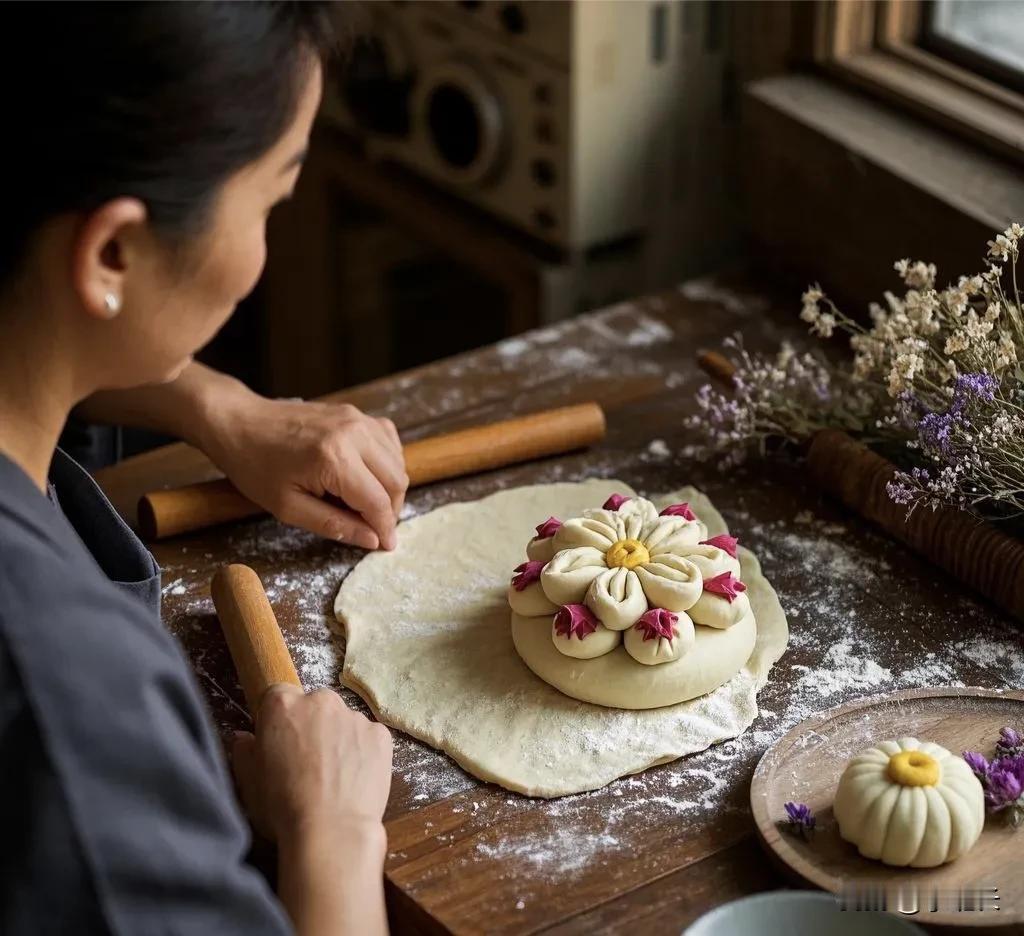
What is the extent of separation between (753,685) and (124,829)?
65cm

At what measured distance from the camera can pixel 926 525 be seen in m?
1.49

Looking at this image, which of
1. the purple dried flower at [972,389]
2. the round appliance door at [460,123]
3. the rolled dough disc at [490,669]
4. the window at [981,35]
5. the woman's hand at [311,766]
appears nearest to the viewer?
the woman's hand at [311,766]

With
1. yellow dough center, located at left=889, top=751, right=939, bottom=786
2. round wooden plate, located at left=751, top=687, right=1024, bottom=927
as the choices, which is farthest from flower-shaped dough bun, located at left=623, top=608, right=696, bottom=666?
yellow dough center, located at left=889, top=751, right=939, bottom=786

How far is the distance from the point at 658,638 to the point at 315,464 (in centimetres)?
46

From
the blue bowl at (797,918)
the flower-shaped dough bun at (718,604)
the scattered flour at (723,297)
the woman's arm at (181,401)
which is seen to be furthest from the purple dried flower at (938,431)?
the woman's arm at (181,401)

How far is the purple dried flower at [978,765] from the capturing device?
46.6 inches

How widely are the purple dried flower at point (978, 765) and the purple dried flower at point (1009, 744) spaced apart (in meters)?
0.03

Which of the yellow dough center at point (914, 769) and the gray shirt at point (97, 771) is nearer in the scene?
the gray shirt at point (97, 771)

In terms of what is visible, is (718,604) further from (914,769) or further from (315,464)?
(315,464)

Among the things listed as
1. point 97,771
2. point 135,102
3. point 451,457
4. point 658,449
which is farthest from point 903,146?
point 97,771

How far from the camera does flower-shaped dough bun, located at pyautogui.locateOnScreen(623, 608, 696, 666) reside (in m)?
1.28

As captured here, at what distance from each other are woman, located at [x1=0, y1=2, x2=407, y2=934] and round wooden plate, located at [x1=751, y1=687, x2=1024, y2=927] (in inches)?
14.3

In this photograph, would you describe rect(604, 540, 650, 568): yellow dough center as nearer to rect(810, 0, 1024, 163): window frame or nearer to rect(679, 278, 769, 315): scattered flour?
rect(679, 278, 769, 315): scattered flour

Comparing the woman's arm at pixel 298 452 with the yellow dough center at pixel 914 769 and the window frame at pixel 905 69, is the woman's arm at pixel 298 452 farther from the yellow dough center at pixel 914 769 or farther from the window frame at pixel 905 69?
the window frame at pixel 905 69
